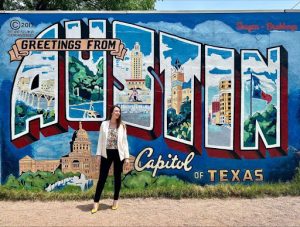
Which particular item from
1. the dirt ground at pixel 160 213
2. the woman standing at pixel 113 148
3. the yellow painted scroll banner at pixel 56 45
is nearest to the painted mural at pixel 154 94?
the yellow painted scroll banner at pixel 56 45

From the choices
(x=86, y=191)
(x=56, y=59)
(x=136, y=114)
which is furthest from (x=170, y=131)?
(x=56, y=59)

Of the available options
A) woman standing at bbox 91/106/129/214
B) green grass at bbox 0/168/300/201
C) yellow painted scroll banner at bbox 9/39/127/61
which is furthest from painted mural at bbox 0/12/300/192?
woman standing at bbox 91/106/129/214

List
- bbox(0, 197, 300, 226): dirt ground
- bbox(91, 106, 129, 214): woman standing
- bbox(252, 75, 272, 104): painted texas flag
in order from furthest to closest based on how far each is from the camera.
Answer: bbox(252, 75, 272, 104): painted texas flag < bbox(91, 106, 129, 214): woman standing < bbox(0, 197, 300, 226): dirt ground

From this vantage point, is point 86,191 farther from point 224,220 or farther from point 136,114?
point 224,220

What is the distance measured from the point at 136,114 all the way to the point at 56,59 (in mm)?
1772

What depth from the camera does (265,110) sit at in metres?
7.84

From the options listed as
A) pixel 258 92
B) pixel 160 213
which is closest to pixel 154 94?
pixel 258 92

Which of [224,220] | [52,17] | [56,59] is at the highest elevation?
[52,17]

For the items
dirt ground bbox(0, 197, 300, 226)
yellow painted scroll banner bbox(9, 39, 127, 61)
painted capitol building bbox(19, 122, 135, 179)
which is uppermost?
yellow painted scroll banner bbox(9, 39, 127, 61)

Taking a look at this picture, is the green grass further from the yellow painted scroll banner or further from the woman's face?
the yellow painted scroll banner

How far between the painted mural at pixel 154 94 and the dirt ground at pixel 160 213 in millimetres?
508

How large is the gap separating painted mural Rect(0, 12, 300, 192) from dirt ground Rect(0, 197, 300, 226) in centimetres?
51

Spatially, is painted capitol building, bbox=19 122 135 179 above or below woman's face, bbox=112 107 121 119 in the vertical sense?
below

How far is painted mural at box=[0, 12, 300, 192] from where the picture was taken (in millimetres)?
7684
